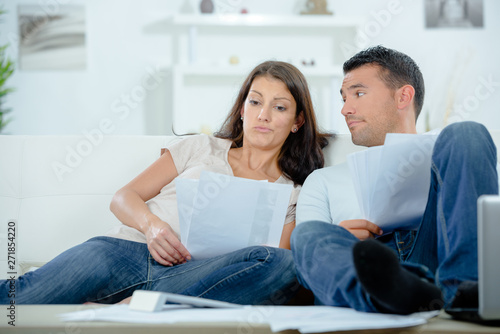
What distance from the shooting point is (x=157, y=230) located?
1.40m

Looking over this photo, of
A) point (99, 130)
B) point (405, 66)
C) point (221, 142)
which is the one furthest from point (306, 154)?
point (99, 130)

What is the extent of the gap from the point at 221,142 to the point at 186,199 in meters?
0.51

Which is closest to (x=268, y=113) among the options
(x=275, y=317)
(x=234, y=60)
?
(x=275, y=317)

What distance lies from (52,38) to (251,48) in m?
1.52

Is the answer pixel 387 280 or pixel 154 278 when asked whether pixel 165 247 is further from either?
pixel 387 280

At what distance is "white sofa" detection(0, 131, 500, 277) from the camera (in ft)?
5.72

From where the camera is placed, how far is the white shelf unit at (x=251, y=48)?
3.89 meters

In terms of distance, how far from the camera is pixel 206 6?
3.88 meters

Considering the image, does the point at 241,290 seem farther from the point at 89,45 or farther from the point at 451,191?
the point at 89,45

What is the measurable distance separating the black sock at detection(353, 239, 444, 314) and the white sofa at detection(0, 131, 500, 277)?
96 centimetres

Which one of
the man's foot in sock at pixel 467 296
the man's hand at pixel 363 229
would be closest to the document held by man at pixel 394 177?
the man's hand at pixel 363 229

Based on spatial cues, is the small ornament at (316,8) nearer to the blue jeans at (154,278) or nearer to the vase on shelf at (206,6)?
the vase on shelf at (206,6)

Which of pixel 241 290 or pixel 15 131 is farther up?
pixel 15 131

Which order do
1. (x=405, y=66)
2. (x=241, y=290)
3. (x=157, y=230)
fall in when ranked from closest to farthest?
(x=241, y=290), (x=157, y=230), (x=405, y=66)
